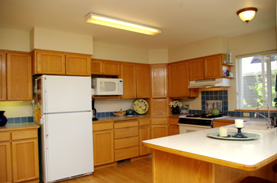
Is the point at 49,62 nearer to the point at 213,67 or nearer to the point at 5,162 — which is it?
the point at 5,162

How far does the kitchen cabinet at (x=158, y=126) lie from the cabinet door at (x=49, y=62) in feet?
7.12

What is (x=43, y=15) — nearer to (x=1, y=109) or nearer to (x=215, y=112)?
(x=1, y=109)

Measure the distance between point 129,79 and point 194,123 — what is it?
5.43 ft

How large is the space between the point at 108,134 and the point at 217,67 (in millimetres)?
2433

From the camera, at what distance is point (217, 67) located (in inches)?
162

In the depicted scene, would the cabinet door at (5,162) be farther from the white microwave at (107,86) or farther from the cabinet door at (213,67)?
the cabinet door at (213,67)

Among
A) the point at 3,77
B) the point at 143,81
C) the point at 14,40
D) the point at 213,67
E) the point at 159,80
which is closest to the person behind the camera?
the point at 3,77

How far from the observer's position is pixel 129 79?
15.5 ft

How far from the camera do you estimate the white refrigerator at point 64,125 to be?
129 inches

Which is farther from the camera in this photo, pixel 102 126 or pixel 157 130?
pixel 157 130

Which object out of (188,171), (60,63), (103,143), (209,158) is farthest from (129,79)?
(209,158)

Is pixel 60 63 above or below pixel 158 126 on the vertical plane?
above

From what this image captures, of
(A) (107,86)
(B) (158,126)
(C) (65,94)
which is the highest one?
(A) (107,86)

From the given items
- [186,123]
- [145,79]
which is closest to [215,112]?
[186,123]
